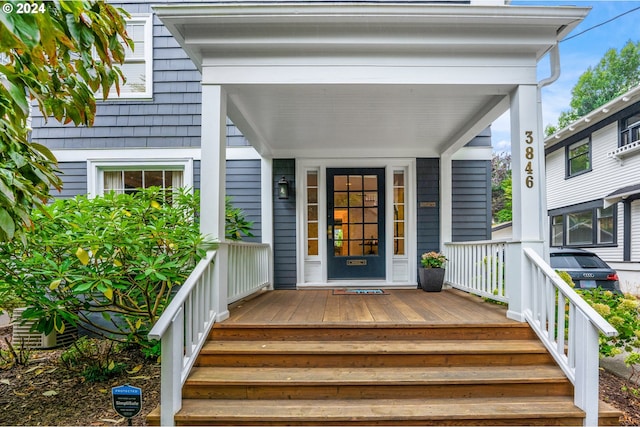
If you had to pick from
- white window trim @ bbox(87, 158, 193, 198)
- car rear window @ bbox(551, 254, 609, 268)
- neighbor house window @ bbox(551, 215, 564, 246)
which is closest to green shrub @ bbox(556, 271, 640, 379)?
car rear window @ bbox(551, 254, 609, 268)

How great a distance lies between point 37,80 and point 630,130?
1071cm

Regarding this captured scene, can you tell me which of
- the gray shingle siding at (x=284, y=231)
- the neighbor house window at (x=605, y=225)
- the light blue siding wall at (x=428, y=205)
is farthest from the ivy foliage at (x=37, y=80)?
the neighbor house window at (x=605, y=225)

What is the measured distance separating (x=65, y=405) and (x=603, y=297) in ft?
16.1

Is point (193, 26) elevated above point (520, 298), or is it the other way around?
point (193, 26)

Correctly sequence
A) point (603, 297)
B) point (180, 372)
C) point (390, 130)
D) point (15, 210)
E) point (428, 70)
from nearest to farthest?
point (15, 210), point (180, 372), point (428, 70), point (603, 297), point (390, 130)

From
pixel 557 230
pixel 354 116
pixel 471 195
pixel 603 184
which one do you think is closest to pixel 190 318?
pixel 354 116

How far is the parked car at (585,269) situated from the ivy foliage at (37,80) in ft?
19.9

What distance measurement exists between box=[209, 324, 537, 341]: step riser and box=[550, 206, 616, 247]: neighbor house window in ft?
26.8

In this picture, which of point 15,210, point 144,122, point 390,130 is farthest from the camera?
point 144,122

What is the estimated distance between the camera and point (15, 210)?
53.8 inches

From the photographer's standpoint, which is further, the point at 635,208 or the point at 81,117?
the point at 635,208

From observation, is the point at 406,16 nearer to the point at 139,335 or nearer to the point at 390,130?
the point at 390,130

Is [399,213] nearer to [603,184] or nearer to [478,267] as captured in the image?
[478,267]

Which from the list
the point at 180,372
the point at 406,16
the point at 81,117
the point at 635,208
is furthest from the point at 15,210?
the point at 635,208
